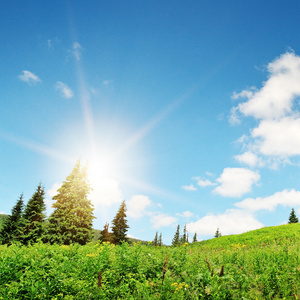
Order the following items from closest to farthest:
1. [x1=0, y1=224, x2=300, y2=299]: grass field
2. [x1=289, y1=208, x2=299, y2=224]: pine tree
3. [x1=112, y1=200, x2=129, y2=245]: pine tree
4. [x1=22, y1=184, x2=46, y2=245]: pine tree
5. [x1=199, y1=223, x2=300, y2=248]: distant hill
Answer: [x1=0, y1=224, x2=300, y2=299]: grass field < [x1=199, y1=223, x2=300, y2=248]: distant hill < [x1=22, y1=184, x2=46, y2=245]: pine tree < [x1=112, y1=200, x2=129, y2=245]: pine tree < [x1=289, y1=208, x2=299, y2=224]: pine tree

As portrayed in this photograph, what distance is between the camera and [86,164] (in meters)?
27.3

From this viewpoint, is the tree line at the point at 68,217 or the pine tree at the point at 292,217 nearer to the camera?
the tree line at the point at 68,217

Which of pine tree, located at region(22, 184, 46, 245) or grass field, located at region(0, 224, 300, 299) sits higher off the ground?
pine tree, located at region(22, 184, 46, 245)

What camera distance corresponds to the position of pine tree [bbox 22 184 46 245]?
92.8 ft

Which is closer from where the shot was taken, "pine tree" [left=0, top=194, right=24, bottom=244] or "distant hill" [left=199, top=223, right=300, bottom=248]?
"distant hill" [left=199, top=223, right=300, bottom=248]

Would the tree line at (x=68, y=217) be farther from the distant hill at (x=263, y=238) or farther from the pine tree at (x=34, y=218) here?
the distant hill at (x=263, y=238)

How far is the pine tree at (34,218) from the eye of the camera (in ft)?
92.8

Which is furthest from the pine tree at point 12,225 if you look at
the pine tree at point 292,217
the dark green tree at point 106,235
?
the pine tree at point 292,217

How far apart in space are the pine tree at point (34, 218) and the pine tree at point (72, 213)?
18.1 ft

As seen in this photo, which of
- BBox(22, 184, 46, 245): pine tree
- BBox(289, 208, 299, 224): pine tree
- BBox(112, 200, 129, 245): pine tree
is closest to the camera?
BBox(22, 184, 46, 245): pine tree

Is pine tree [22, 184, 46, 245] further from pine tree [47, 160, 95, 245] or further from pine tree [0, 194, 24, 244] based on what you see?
pine tree [0, 194, 24, 244]

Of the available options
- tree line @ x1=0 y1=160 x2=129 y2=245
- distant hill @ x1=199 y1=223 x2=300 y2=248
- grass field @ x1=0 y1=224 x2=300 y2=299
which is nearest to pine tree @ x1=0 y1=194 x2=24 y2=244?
tree line @ x1=0 y1=160 x2=129 y2=245

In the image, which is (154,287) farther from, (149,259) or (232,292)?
(232,292)

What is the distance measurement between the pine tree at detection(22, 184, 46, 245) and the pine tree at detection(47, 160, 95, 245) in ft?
18.1
